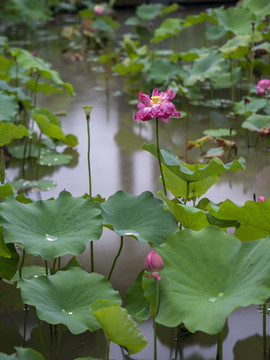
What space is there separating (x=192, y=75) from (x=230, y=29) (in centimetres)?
58

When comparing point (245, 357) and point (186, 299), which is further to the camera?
point (245, 357)

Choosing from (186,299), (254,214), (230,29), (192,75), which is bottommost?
(186,299)

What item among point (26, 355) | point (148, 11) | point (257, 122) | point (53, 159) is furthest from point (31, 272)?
point (148, 11)

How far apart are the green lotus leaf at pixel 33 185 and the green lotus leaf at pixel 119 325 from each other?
4.47 ft

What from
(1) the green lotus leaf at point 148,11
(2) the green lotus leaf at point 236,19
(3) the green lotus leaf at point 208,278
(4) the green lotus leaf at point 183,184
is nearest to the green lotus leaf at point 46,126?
(4) the green lotus leaf at point 183,184

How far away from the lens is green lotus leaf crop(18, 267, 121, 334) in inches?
51.8

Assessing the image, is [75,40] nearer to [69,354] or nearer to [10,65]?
[10,65]

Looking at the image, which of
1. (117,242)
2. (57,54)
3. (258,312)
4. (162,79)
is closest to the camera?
(258,312)

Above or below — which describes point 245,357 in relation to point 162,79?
below

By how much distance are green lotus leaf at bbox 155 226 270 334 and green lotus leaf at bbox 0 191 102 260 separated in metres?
0.25

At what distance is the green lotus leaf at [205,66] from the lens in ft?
11.2

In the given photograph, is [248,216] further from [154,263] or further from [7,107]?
[7,107]

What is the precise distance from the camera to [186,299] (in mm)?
1284

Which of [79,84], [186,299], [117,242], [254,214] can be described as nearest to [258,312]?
[254,214]
